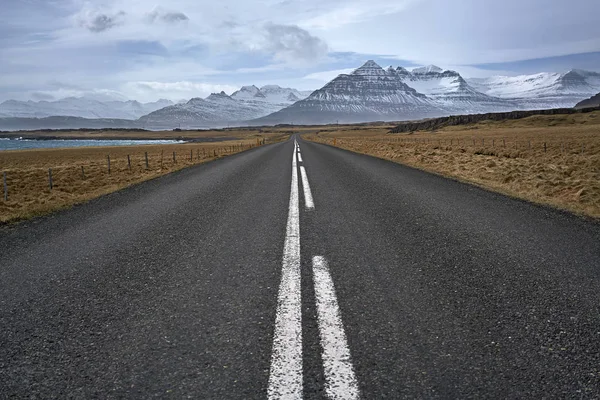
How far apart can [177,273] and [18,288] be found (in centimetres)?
161

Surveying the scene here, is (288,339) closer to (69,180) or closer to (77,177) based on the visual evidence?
(69,180)

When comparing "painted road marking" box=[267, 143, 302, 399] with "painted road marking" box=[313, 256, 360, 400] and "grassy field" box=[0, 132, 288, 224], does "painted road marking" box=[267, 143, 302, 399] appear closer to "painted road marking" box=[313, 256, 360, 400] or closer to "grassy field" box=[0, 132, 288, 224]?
"painted road marking" box=[313, 256, 360, 400]

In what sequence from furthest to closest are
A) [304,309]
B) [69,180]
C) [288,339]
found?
[69,180] → [304,309] → [288,339]

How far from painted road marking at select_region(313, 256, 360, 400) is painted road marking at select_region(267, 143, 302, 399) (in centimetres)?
18

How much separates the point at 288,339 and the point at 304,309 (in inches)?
20.5

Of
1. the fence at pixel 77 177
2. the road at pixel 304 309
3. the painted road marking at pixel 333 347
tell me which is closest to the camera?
the painted road marking at pixel 333 347

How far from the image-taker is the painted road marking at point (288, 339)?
2416 mm

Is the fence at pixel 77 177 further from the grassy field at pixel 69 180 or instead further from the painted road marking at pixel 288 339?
the painted road marking at pixel 288 339

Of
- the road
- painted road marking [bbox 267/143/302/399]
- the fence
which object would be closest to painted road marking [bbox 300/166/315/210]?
the road

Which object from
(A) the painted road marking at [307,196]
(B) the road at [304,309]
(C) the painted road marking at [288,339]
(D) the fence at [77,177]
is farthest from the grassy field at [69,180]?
(C) the painted road marking at [288,339]

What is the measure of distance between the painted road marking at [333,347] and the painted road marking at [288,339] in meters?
0.18

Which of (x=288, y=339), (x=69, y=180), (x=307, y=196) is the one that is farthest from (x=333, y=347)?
(x=69, y=180)

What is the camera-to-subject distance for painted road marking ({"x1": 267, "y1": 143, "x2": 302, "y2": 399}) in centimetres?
242

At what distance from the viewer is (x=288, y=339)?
296cm
